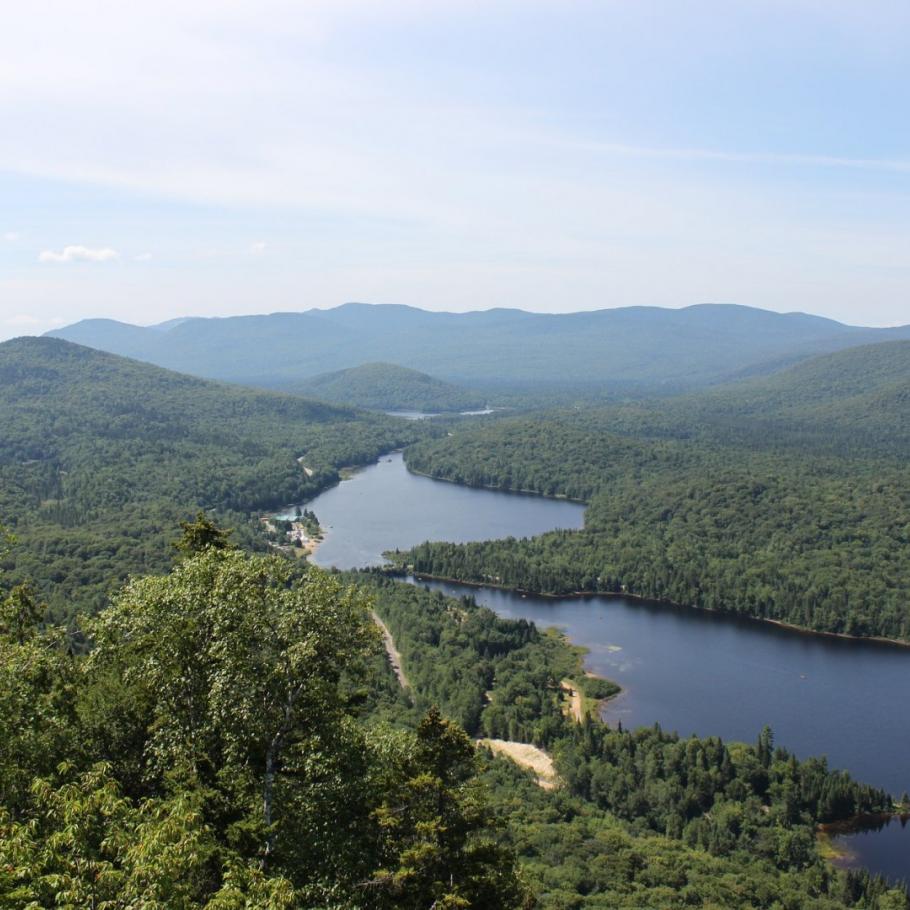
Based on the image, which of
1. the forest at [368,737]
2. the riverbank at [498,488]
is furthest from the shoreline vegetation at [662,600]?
the riverbank at [498,488]

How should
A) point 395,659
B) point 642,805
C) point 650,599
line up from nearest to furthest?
point 642,805 → point 395,659 → point 650,599

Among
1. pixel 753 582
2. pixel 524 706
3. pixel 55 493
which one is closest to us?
pixel 524 706

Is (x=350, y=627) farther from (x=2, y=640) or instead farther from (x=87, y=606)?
(x=87, y=606)

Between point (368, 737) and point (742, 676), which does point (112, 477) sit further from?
point (368, 737)

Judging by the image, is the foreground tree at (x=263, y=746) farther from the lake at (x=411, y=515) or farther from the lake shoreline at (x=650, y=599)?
the lake at (x=411, y=515)

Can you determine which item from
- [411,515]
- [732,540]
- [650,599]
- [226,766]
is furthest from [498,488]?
[226,766]

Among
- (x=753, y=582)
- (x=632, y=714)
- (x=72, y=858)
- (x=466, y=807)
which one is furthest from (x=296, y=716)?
(x=753, y=582)

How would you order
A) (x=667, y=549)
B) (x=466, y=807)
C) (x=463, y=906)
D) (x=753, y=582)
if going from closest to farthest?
1. (x=463, y=906)
2. (x=466, y=807)
3. (x=753, y=582)
4. (x=667, y=549)
